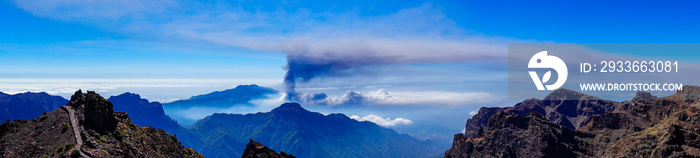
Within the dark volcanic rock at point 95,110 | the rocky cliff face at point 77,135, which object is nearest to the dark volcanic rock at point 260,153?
the rocky cliff face at point 77,135

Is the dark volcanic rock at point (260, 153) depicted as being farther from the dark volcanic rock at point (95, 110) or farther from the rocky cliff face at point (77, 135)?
the dark volcanic rock at point (95, 110)

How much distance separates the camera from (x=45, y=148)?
51.2m

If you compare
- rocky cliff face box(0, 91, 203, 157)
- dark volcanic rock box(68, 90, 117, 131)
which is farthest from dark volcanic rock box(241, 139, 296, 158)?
dark volcanic rock box(68, 90, 117, 131)

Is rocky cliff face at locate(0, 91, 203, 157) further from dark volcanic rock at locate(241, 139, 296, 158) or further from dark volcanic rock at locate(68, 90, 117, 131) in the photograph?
dark volcanic rock at locate(241, 139, 296, 158)

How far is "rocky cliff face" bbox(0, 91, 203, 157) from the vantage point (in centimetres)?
5075

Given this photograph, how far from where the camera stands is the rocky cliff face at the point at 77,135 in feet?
167

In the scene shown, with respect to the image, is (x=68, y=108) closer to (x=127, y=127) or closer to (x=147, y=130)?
(x=127, y=127)

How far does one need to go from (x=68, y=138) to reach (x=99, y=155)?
18.8 feet

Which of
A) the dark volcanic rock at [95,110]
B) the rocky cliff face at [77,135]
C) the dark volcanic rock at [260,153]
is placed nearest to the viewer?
the rocky cliff face at [77,135]

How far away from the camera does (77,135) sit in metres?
53.3

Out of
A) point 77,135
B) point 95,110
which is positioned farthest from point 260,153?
point 77,135

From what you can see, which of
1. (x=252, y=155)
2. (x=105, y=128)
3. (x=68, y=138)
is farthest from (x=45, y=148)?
(x=252, y=155)

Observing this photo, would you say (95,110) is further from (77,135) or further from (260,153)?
(260,153)

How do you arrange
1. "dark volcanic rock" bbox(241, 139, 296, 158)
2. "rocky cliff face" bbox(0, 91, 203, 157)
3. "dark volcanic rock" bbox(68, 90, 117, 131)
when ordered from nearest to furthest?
"rocky cliff face" bbox(0, 91, 203, 157) < "dark volcanic rock" bbox(68, 90, 117, 131) < "dark volcanic rock" bbox(241, 139, 296, 158)
